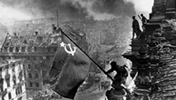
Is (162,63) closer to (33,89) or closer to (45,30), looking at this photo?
(33,89)

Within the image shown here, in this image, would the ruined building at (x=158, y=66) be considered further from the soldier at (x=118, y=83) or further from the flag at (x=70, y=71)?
the flag at (x=70, y=71)

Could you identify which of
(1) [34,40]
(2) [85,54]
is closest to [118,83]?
(2) [85,54]

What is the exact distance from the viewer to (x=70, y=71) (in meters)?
8.11

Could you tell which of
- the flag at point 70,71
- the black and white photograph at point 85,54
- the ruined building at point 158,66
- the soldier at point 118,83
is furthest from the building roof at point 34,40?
the flag at point 70,71

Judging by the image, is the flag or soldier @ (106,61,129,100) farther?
soldier @ (106,61,129,100)

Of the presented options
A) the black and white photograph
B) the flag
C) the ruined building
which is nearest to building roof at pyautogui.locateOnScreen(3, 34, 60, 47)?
the black and white photograph

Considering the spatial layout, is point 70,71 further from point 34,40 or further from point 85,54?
point 34,40

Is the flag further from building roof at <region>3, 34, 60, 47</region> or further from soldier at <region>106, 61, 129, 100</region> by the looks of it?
building roof at <region>3, 34, 60, 47</region>

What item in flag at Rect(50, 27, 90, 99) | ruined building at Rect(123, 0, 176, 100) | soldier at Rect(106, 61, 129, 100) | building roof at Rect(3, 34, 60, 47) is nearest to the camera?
flag at Rect(50, 27, 90, 99)

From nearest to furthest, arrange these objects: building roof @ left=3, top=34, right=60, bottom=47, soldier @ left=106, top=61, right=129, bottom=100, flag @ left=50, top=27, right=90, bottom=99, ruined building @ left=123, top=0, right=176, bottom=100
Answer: flag @ left=50, top=27, right=90, bottom=99
soldier @ left=106, top=61, right=129, bottom=100
ruined building @ left=123, top=0, right=176, bottom=100
building roof @ left=3, top=34, right=60, bottom=47

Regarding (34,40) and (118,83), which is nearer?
(118,83)

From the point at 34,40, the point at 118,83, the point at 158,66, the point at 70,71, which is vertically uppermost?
the point at 34,40

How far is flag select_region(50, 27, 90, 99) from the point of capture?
26.4ft

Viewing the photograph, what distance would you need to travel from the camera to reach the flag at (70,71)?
805 centimetres
